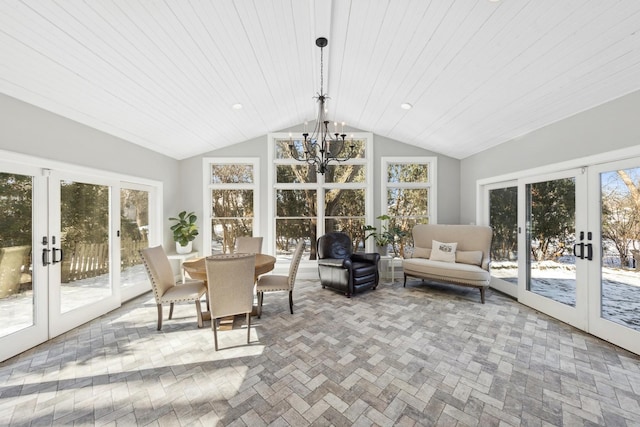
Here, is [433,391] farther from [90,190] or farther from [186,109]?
[90,190]

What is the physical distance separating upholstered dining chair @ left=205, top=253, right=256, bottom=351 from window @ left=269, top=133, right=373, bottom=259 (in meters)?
2.73

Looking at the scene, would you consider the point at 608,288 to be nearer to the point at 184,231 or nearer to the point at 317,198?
the point at 317,198

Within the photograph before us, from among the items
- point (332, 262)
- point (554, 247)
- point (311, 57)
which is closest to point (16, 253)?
point (332, 262)

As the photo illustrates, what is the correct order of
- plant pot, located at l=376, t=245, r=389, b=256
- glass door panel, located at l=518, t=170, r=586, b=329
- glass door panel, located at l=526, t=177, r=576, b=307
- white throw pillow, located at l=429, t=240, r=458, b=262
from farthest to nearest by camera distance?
plant pot, located at l=376, t=245, r=389, b=256 → white throw pillow, located at l=429, t=240, r=458, b=262 → glass door panel, located at l=526, t=177, r=576, b=307 → glass door panel, located at l=518, t=170, r=586, b=329

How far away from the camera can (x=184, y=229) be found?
15.5 ft

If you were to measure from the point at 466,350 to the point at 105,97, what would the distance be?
4.70m

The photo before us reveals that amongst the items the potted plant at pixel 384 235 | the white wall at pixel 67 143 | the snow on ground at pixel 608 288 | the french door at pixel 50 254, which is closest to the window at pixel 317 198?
the potted plant at pixel 384 235

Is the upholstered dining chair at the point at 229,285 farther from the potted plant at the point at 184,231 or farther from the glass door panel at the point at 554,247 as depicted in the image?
the glass door panel at the point at 554,247

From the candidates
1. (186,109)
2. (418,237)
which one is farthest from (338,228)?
(186,109)

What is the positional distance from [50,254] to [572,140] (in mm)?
6198

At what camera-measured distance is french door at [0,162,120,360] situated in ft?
7.93

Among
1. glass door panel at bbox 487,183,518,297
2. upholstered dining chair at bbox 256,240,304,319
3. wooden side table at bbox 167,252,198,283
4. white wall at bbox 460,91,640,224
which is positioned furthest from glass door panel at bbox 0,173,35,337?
glass door panel at bbox 487,183,518,297

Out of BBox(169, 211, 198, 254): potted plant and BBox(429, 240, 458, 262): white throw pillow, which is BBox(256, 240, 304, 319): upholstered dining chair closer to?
BBox(169, 211, 198, 254): potted plant

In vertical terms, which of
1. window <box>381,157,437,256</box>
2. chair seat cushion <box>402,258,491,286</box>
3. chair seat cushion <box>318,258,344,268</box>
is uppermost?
window <box>381,157,437,256</box>
